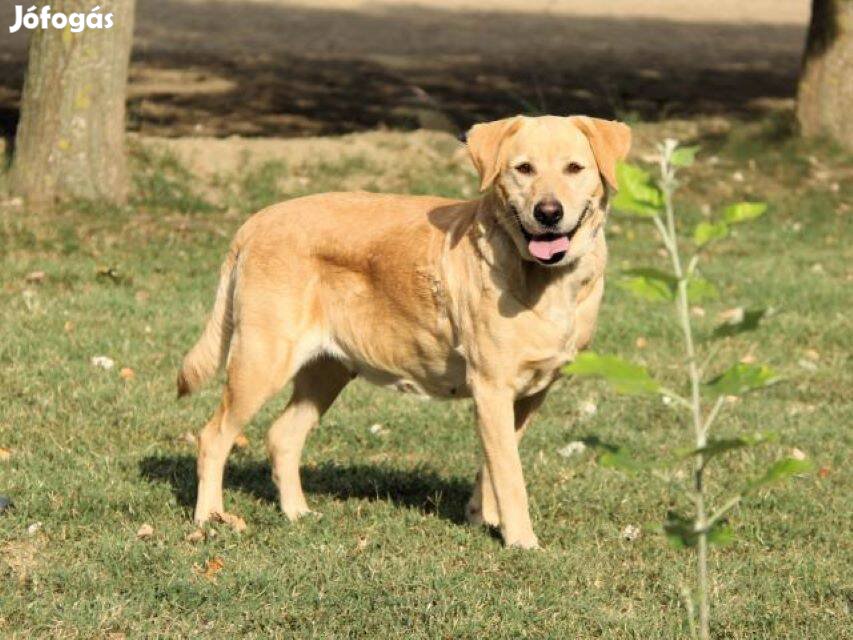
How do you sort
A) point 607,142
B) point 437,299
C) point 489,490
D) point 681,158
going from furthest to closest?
point 489,490
point 437,299
point 607,142
point 681,158

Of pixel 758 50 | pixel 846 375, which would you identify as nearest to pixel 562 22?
pixel 758 50

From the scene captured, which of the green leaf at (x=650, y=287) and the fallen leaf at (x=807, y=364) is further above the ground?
the green leaf at (x=650, y=287)

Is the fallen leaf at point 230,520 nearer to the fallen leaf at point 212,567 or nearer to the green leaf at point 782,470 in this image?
the fallen leaf at point 212,567

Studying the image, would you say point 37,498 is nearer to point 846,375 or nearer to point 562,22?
point 846,375

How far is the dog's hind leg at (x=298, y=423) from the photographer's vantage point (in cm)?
646

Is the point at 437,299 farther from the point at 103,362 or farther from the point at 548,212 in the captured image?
the point at 103,362

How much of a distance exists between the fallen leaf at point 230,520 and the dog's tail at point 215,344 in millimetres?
Result: 609

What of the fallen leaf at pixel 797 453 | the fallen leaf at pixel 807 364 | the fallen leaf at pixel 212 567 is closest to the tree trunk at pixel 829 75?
the fallen leaf at pixel 807 364

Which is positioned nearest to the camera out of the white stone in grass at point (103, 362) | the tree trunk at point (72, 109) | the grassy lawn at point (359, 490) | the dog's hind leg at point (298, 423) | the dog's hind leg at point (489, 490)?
the grassy lawn at point (359, 490)

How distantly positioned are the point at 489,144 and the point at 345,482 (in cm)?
192

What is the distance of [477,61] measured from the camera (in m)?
24.8

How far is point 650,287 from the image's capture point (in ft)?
10.0

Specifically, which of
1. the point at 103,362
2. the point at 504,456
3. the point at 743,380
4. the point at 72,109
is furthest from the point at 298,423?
the point at 72,109

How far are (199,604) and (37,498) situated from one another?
1306 millimetres
